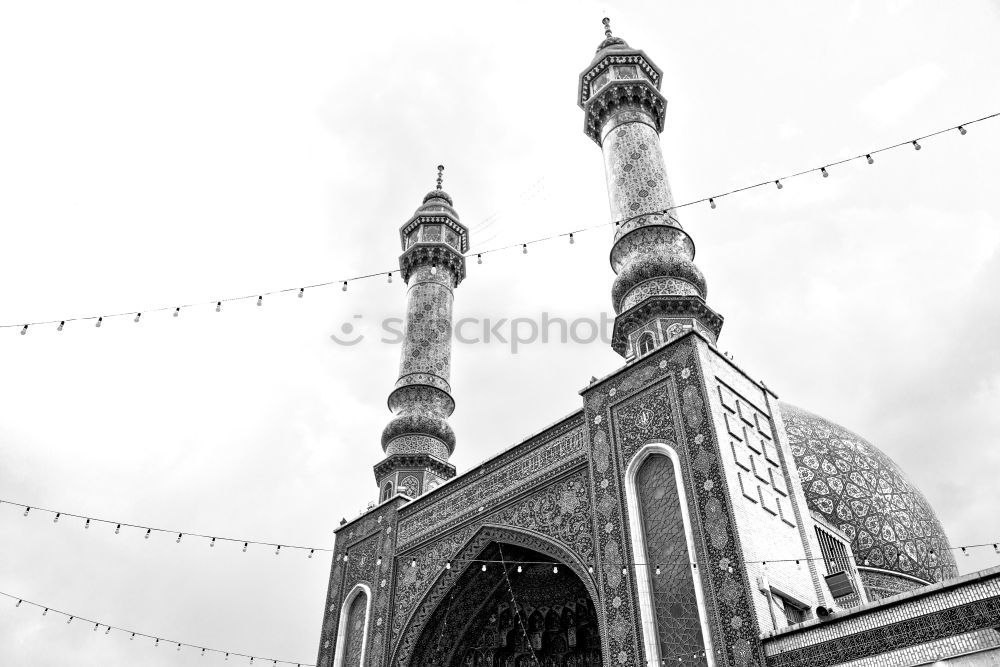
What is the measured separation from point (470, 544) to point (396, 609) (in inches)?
51.6

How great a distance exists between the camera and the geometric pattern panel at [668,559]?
607cm

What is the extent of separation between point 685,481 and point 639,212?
3874 mm

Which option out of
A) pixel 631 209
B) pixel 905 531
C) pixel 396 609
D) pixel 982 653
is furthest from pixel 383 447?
pixel 982 653

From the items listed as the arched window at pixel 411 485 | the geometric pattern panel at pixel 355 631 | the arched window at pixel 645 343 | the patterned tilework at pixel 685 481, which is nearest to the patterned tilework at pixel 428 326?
the arched window at pixel 411 485

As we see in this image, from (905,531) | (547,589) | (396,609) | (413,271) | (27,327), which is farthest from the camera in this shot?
(413,271)

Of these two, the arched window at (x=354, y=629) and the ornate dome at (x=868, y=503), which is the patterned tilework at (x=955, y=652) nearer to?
the ornate dome at (x=868, y=503)

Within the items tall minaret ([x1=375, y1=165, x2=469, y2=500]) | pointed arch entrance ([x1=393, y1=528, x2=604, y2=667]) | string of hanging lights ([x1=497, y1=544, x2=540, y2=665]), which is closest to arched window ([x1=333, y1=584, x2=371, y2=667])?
pointed arch entrance ([x1=393, y1=528, x2=604, y2=667])

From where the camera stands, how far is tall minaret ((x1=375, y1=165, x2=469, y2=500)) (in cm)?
1095

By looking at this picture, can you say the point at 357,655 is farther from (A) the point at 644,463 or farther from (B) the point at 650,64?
(B) the point at 650,64

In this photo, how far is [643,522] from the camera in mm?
6859

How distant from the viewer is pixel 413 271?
13.2 meters

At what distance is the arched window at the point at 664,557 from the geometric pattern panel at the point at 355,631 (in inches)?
163

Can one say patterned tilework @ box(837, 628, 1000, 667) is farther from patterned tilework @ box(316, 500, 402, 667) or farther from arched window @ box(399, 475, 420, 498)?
arched window @ box(399, 475, 420, 498)

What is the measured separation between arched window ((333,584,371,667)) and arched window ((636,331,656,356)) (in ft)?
14.4
